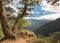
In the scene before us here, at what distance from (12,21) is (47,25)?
6.22 metres

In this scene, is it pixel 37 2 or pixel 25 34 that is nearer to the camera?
pixel 25 34

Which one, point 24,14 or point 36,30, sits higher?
point 24,14

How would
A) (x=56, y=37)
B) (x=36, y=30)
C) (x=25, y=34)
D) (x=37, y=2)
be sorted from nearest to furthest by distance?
(x=56, y=37) → (x=25, y=34) → (x=37, y=2) → (x=36, y=30)

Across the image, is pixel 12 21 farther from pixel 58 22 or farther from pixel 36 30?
pixel 58 22

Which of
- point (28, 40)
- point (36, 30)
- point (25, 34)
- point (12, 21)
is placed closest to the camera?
point (28, 40)

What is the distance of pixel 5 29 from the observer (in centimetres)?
1559

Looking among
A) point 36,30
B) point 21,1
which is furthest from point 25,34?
point 36,30

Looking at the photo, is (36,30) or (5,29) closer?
(5,29)

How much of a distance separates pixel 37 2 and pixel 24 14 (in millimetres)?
1311

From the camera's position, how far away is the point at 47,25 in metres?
25.5

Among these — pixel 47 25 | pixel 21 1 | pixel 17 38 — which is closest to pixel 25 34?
pixel 17 38

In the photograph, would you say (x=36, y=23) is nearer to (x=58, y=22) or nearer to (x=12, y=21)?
(x=58, y=22)

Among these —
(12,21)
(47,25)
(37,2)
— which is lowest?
(47,25)

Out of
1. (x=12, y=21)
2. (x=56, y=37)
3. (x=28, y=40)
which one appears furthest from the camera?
(x=12, y=21)
